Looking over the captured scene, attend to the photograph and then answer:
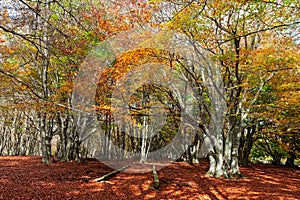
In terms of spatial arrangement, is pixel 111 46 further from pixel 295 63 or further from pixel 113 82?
pixel 295 63

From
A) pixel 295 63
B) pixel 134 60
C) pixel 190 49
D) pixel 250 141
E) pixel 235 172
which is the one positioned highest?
pixel 190 49

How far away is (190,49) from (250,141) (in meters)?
11.1

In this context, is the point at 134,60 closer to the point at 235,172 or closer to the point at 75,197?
the point at 75,197

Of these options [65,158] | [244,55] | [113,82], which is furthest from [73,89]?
[244,55]

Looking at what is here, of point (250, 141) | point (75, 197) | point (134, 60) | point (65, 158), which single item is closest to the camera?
point (75, 197)

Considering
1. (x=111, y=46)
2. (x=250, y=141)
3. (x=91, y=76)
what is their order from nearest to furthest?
(x=111, y=46) < (x=91, y=76) < (x=250, y=141)

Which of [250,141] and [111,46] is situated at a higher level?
[111,46]

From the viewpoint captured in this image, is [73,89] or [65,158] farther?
[65,158]

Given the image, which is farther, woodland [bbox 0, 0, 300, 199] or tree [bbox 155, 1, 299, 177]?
woodland [bbox 0, 0, 300, 199]

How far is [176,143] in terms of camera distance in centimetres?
2752

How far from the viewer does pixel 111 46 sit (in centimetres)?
1157

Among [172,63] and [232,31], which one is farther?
[172,63]

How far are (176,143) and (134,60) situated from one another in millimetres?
19314

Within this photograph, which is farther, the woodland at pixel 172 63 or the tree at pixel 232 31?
the woodland at pixel 172 63
